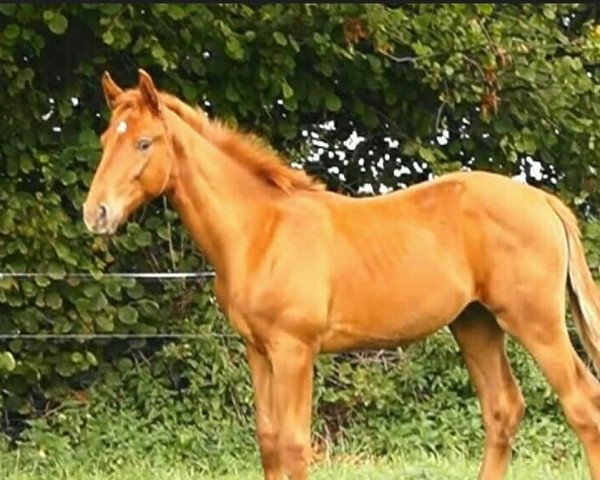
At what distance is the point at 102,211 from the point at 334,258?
1086mm

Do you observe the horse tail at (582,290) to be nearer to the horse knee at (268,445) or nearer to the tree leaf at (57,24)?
the horse knee at (268,445)

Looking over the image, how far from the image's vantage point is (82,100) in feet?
30.0

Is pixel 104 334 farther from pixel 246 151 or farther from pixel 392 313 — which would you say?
pixel 392 313

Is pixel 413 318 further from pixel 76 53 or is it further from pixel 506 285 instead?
pixel 76 53

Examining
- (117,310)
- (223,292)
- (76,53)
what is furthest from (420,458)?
(76,53)

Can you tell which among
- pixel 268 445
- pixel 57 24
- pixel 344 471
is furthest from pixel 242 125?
pixel 268 445

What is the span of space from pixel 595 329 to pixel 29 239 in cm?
364

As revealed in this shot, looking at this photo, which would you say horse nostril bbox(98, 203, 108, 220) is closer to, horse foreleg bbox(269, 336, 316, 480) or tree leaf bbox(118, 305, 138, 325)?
horse foreleg bbox(269, 336, 316, 480)

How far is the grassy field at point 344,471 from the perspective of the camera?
7.42 metres

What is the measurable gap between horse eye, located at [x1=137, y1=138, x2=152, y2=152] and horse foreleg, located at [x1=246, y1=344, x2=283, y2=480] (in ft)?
3.29

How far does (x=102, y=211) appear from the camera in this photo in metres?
5.97

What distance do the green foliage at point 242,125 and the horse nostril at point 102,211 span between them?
2591 mm

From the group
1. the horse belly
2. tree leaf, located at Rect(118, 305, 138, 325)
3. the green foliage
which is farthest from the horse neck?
tree leaf, located at Rect(118, 305, 138, 325)

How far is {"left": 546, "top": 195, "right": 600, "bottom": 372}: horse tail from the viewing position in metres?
6.74
